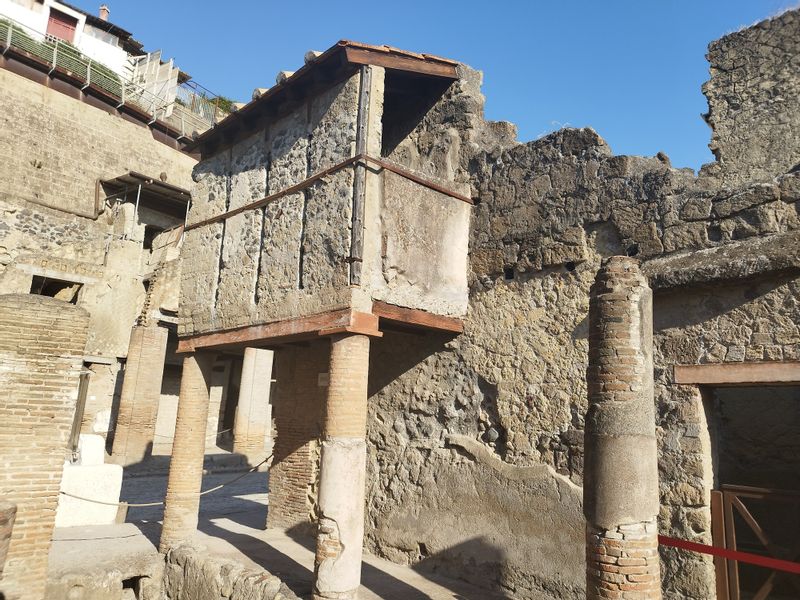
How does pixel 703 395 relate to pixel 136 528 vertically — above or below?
above

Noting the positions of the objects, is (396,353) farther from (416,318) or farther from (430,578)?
(430,578)

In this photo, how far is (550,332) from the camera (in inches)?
229

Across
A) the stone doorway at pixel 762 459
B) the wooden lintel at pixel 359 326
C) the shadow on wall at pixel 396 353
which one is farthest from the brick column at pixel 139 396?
the stone doorway at pixel 762 459

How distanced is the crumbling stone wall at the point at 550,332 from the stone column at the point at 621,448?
126 centimetres

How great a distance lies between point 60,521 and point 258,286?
437 cm

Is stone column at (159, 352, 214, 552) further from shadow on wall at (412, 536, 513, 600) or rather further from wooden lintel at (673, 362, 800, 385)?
wooden lintel at (673, 362, 800, 385)

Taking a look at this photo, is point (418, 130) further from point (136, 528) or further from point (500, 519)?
point (136, 528)

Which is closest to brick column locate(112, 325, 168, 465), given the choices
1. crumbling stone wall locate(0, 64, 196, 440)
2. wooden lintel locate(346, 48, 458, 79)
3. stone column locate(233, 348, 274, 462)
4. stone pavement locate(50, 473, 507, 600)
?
crumbling stone wall locate(0, 64, 196, 440)

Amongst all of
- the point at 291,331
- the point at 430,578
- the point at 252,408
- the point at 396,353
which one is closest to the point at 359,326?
the point at 291,331

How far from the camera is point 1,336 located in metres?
5.35

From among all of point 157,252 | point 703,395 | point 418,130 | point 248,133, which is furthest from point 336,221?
point 157,252

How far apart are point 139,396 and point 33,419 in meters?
11.1

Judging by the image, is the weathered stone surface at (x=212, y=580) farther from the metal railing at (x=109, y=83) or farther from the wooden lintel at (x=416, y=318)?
the metal railing at (x=109, y=83)

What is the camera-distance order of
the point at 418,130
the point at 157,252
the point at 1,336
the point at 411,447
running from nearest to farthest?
the point at 1,336 < the point at 411,447 < the point at 418,130 < the point at 157,252
